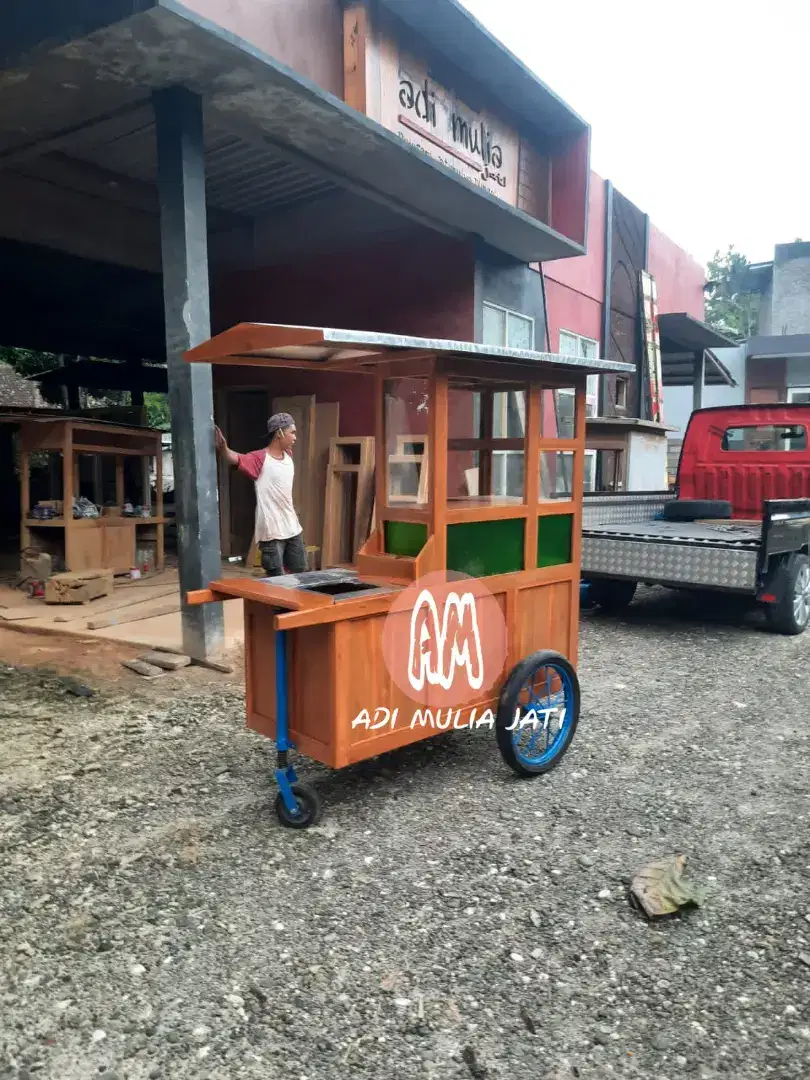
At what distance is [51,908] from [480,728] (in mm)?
2583

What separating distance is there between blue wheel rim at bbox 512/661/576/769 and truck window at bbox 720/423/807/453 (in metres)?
5.67

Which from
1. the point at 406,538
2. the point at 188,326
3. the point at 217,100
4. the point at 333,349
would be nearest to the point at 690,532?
the point at 406,538

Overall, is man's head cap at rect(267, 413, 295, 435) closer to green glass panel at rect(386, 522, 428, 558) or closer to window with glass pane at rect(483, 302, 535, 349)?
green glass panel at rect(386, 522, 428, 558)

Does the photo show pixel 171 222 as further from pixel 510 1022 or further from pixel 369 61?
pixel 510 1022

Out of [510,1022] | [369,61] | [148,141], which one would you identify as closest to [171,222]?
[148,141]

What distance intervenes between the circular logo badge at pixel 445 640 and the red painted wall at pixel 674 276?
45.5 ft

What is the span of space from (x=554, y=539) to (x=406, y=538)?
34.9 inches

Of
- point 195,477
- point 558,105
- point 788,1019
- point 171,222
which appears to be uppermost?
point 558,105

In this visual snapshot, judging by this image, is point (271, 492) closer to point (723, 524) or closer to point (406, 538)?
point (406, 538)

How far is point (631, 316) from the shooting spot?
14.1 m

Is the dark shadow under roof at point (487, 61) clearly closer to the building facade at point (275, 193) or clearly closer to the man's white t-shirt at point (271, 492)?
the building facade at point (275, 193)

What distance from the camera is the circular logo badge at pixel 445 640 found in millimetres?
3357

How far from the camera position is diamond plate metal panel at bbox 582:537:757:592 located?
6.36 metres

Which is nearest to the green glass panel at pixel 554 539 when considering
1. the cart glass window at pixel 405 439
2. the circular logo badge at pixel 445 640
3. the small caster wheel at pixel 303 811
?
the circular logo badge at pixel 445 640
